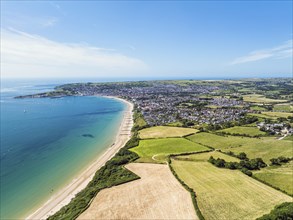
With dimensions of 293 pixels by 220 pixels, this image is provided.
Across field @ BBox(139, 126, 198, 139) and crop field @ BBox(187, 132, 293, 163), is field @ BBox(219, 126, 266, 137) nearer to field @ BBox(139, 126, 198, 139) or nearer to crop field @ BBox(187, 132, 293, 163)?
crop field @ BBox(187, 132, 293, 163)

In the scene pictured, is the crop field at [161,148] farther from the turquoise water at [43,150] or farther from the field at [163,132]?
the turquoise water at [43,150]

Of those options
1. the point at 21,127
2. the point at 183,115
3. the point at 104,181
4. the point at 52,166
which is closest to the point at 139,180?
the point at 104,181

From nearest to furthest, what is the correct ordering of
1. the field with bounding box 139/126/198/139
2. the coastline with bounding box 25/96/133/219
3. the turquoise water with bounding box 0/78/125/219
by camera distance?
the coastline with bounding box 25/96/133/219
the turquoise water with bounding box 0/78/125/219
the field with bounding box 139/126/198/139

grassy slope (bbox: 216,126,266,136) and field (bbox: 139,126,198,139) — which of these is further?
grassy slope (bbox: 216,126,266,136)

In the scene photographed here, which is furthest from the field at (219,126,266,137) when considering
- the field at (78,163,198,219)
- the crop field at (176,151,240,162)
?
the field at (78,163,198,219)

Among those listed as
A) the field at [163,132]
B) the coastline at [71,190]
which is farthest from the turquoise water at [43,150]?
the field at [163,132]

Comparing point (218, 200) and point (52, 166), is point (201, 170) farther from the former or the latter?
point (52, 166)
